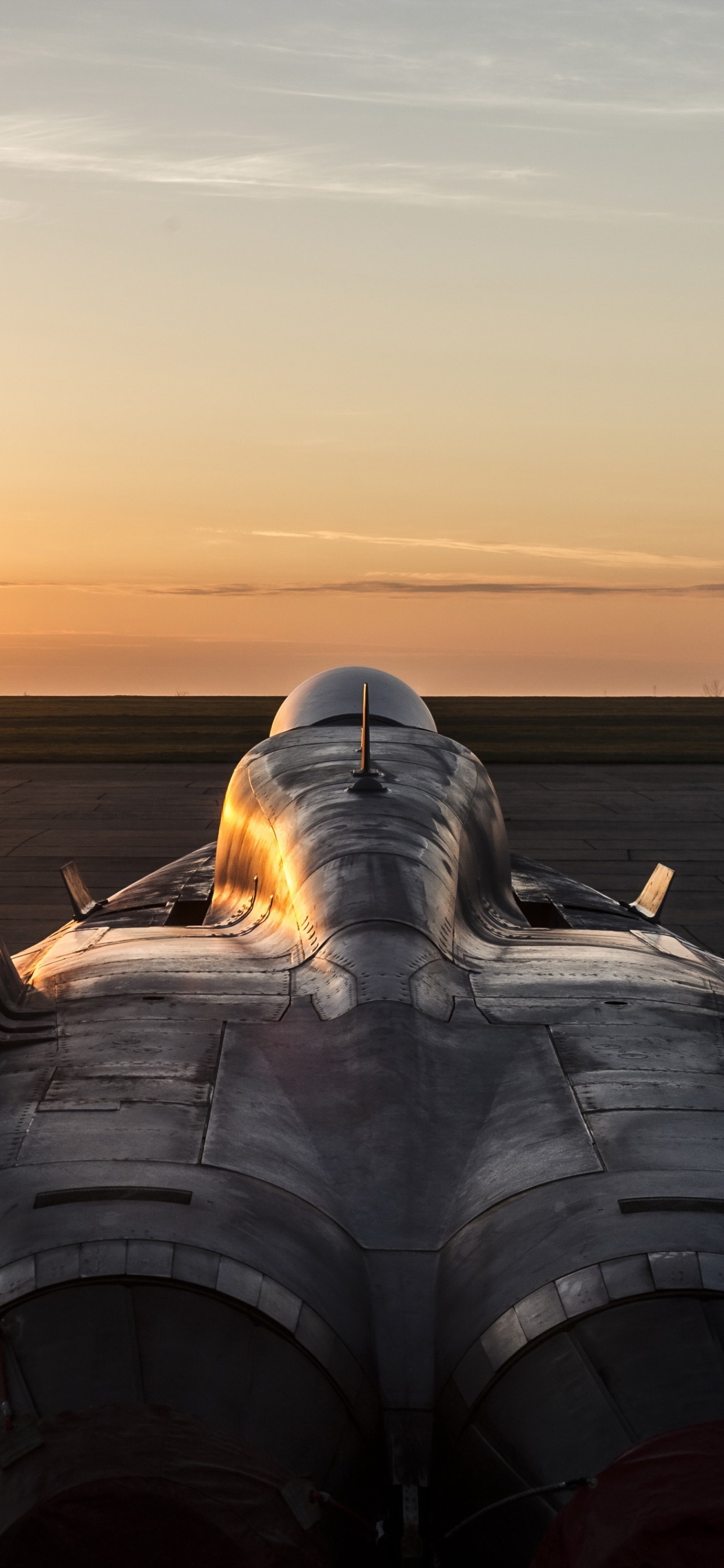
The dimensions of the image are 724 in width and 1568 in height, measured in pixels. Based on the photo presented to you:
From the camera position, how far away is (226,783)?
31.0m

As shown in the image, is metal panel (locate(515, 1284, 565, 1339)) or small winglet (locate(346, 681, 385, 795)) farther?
small winglet (locate(346, 681, 385, 795))

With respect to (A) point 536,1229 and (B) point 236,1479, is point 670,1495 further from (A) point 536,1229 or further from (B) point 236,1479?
(A) point 536,1229

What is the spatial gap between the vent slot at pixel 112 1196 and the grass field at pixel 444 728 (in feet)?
99.4

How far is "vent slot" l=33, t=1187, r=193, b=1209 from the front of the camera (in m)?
4.16

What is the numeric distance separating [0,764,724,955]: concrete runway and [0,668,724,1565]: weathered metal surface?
9128 millimetres

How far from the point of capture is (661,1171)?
4414mm

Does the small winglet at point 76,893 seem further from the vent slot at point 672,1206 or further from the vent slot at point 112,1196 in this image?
the vent slot at point 672,1206

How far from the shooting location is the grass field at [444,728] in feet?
118

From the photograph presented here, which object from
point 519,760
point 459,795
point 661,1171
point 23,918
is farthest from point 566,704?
point 661,1171

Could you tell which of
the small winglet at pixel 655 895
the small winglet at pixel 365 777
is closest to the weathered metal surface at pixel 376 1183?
the small winglet at pixel 365 777

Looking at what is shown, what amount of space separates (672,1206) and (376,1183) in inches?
46.5

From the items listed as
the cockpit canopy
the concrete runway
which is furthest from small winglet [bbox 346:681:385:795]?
the concrete runway

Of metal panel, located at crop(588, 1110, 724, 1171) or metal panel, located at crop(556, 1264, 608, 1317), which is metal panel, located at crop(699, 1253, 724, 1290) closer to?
metal panel, located at crop(556, 1264, 608, 1317)

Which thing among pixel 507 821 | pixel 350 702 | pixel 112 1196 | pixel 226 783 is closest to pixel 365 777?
pixel 350 702
